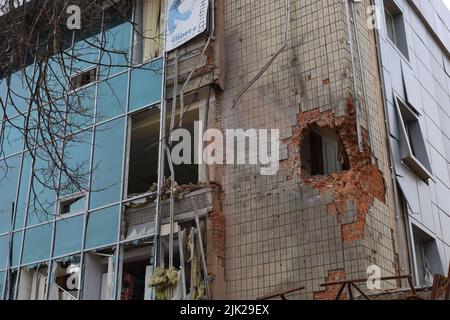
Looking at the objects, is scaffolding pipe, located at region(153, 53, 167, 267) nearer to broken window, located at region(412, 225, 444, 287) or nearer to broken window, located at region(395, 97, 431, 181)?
broken window, located at region(395, 97, 431, 181)

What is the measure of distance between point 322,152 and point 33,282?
6084mm

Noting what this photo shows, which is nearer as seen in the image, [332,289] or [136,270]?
[332,289]

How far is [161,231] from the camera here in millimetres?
11609

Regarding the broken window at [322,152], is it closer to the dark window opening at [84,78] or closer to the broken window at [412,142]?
the broken window at [412,142]

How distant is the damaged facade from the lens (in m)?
10.4

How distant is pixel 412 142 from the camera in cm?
1277

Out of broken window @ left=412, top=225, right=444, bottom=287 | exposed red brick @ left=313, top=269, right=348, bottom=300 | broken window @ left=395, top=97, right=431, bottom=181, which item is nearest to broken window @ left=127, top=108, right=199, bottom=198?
exposed red brick @ left=313, top=269, right=348, bottom=300

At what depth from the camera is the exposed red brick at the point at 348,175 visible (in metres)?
10.1

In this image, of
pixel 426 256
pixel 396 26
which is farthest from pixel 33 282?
pixel 396 26

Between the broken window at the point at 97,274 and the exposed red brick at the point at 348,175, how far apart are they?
375 cm

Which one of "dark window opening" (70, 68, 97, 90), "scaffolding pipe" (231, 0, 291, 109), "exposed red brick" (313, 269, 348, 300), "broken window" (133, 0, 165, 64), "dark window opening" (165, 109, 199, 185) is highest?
"broken window" (133, 0, 165, 64)

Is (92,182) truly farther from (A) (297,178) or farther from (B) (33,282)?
(A) (297,178)

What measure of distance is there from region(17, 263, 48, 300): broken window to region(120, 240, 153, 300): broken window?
1.57 metres

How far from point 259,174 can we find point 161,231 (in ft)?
6.28
